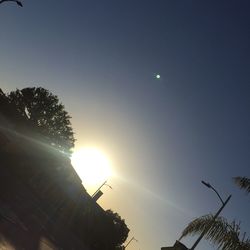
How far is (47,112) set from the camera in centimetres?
6981

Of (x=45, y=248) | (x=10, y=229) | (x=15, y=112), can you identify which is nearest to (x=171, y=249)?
(x=45, y=248)

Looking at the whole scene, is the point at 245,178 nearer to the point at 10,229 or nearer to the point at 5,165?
the point at 10,229

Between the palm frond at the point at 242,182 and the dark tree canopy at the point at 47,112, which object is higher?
the dark tree canopy at the point at 47,112

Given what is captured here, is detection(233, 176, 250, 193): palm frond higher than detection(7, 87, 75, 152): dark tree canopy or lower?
lower

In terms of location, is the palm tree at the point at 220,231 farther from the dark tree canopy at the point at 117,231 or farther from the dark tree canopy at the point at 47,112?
the dark tree canopy at the point at 47,112

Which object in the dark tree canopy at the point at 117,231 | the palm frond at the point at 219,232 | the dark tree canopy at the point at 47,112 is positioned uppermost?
the dark tree canopy at the point at 47,112

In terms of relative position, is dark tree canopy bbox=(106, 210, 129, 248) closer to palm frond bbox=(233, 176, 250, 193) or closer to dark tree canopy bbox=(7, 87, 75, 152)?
dark tree canopy bbox=(7, 87, 75, 152)

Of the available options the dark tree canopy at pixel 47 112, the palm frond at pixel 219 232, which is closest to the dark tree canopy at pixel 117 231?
the dark tree canopy at pixel 47 112

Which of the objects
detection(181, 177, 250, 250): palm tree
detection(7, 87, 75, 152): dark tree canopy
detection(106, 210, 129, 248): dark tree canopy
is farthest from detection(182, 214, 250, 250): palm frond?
detection(7, 87, 75, 152): dark tree canopy

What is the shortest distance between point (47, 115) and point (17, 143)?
3614cm

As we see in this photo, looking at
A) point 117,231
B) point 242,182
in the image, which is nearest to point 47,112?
point 117,231

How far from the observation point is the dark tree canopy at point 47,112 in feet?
222

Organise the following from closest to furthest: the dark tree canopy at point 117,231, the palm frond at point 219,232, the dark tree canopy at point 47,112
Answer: the palm frond at point 219,232
the dark tree canopy at point 117,231
the dark tree canopy at point 47,112

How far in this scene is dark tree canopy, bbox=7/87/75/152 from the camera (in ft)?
222
